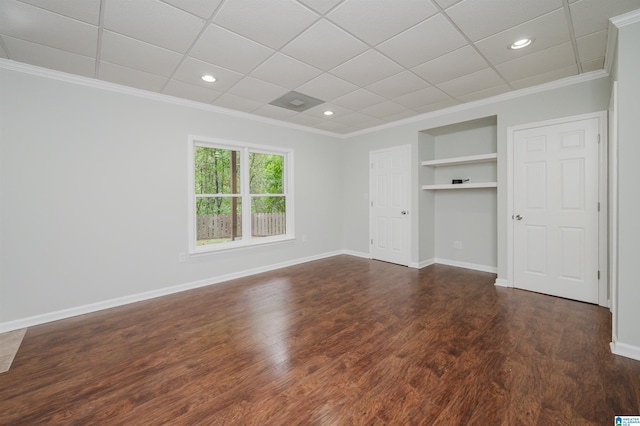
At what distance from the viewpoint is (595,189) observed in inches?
126

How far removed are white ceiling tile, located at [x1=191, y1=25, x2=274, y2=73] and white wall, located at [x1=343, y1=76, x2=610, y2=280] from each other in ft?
10.1

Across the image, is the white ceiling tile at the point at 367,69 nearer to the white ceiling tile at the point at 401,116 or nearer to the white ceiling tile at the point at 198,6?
the white ceiling tile at the point at 198,6

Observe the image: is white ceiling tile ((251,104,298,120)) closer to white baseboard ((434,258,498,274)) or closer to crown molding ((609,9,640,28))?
crown molding ((609,9,640,28))

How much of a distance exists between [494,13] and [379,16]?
90cm

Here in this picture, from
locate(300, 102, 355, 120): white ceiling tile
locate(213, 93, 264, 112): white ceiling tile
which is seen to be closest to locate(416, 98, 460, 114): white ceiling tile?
locate(300, 102, 355, 120): white ceiling tile

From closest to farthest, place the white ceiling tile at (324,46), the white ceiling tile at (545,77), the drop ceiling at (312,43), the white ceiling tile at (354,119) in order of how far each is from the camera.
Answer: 1. the drop ceiling at (312,43)
2. the white ceiling tile at (324,46)
3. the white ceiling tile at (545,77)
4. the white ceiling tile at (354,119)

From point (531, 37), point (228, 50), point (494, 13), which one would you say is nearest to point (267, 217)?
point (228, 50)

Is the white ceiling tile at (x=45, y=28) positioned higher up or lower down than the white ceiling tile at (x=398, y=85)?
lower down

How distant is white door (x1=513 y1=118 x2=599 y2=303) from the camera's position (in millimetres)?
3268

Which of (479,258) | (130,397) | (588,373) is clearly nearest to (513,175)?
(479,258)

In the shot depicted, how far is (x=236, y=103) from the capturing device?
4.09 m

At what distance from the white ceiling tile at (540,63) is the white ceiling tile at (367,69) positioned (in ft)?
3.91

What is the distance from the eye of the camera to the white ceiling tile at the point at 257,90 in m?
3.38

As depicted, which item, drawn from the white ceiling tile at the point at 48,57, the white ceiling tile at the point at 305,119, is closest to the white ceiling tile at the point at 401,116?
the white ceiling tile at the point at 305,119
